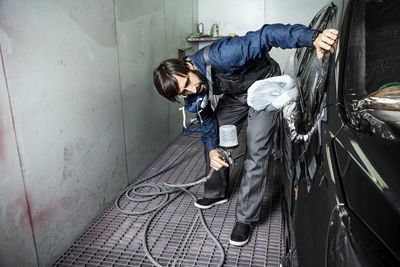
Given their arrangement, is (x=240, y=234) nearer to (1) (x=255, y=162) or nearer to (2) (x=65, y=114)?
(1) (x=255, y=162)

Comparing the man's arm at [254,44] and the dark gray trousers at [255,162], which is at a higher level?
the man's arm at [254,44]

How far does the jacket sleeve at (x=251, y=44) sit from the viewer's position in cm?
145

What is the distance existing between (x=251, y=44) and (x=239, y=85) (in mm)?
324

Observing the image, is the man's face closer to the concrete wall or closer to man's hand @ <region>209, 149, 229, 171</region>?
man's hand @ <region>209, 149, 229, 171</region>

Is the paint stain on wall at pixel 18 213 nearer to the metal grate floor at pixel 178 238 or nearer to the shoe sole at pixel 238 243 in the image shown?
the metal grate floor at pixel 178 238

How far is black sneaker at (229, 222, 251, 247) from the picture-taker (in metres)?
1.74

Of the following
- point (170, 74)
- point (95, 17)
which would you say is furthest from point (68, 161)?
point (95, 17)

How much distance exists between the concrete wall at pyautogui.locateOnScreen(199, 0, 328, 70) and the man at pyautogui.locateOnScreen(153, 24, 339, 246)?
257cm

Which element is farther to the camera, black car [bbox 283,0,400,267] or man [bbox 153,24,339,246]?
man [bbox 153,24,339,246]

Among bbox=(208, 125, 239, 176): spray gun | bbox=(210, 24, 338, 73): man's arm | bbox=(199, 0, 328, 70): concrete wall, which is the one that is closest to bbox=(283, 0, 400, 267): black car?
bbox=(210, 24, 338, 73): man's arm

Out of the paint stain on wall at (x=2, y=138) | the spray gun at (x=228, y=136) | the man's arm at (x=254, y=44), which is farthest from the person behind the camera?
the spray gun at (x=228, y=136)

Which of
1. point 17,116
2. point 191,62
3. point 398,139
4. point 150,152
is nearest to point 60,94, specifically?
point 17,116

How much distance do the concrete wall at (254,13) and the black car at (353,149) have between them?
3.09 meters

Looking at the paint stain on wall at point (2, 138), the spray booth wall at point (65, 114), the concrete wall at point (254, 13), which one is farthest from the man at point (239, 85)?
the concrete wall at point (254, 13)
